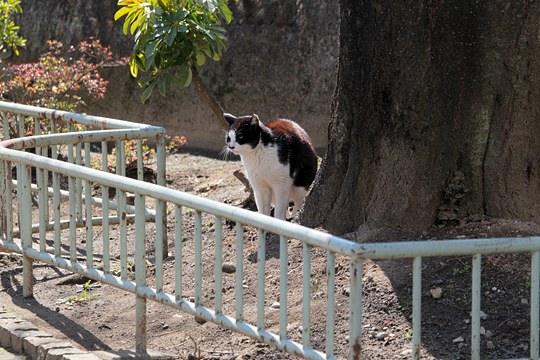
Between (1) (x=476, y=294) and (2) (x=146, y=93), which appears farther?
(2) (x=146, y=93)

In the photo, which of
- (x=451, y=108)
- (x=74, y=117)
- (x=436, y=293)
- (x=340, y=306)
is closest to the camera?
(x=436, y=293)

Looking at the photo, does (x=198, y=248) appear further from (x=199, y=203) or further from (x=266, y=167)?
(x=266, y=167)

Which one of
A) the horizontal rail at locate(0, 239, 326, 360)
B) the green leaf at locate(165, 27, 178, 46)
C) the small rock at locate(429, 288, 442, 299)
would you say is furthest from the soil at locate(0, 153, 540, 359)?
the green leaf at locate(165, 27, 178, 46)

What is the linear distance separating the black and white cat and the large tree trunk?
1.58 meters

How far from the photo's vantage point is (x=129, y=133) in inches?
304

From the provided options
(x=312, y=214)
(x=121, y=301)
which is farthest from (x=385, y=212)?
(x=121, y=301)

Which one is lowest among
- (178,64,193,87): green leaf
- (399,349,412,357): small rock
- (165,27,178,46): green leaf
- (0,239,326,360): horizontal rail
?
(399,349,412,357): small rock

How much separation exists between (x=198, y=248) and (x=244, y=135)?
9.25 ft

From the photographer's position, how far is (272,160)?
836 centimetres

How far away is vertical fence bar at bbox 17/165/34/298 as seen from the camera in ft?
22.1

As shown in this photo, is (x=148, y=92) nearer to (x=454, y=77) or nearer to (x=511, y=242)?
(x=454, y=77)

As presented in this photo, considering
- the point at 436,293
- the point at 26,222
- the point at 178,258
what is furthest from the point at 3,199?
the point at 436,293

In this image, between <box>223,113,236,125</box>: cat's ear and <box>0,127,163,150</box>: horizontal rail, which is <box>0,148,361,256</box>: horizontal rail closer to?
<box>0,127,163,150</box>: horizontal rail

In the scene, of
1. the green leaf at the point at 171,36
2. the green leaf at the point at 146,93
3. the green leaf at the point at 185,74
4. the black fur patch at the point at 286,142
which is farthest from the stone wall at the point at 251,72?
the green leaf at the point at 171,36
